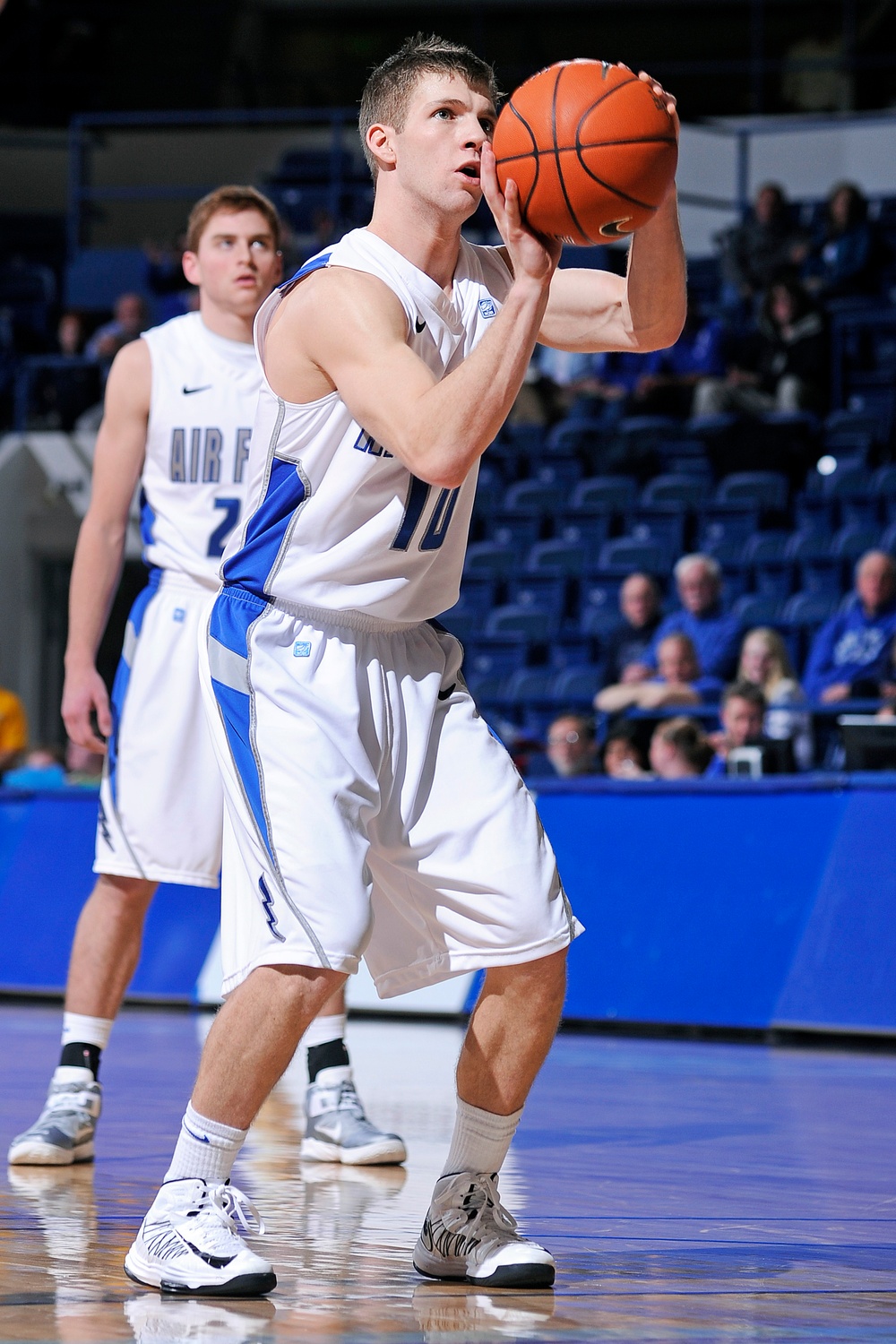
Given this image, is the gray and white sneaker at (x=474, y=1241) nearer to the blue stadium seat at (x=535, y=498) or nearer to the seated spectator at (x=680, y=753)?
the seated spectator at (x=680, y=753)

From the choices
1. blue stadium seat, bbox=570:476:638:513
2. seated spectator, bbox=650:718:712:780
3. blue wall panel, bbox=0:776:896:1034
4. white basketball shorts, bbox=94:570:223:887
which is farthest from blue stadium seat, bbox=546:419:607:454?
white basketball shorts, bbox=94:570:223:887

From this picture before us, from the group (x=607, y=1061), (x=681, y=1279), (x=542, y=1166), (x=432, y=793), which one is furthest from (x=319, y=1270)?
(x=607, y=1061)

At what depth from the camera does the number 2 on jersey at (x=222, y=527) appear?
4.73 metres

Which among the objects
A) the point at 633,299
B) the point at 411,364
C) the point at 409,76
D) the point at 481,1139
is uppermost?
the point at 409,76

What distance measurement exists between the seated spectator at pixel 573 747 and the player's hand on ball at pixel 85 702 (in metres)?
4.91

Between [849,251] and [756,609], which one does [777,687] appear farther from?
[849,251]

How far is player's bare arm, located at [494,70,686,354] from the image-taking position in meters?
3.27

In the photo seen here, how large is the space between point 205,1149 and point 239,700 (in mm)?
742

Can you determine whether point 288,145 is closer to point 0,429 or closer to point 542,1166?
point 0,429

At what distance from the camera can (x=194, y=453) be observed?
476 cm

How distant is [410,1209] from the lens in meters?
3.80

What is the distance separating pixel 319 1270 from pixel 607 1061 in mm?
3676

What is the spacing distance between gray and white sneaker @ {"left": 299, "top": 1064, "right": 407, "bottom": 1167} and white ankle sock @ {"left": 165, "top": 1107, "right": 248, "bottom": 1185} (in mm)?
1419

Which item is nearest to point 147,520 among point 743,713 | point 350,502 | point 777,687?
point 350,502
